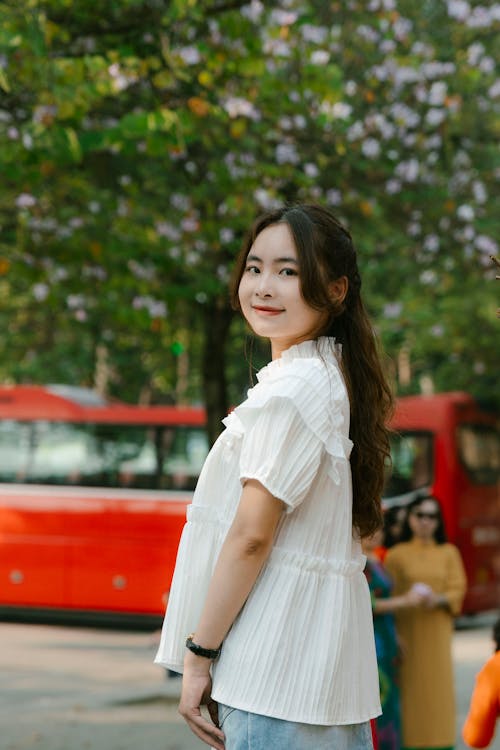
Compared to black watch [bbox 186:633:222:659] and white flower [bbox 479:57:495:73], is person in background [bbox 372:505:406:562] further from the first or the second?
black watch [bbox 186:633:222:659]

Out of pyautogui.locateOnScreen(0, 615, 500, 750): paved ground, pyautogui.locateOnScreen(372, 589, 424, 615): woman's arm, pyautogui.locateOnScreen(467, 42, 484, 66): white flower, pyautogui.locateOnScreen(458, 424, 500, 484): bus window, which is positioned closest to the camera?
pyautogui.locateOnScreen(372, 589, 424, 615): woman's arm

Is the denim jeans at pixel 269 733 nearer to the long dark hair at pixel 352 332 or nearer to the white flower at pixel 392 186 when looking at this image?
the long dark hair at pixel 352 332

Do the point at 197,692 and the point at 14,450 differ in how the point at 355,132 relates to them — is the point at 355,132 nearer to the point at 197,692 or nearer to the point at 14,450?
the point at 14,450

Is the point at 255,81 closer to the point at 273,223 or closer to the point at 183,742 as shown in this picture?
the point at 183,742

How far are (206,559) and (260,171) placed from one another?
659 cm

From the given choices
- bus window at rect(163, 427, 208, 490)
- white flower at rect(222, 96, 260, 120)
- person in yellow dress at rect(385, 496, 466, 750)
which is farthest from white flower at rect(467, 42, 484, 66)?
bus window at rect(163, 427, 208, 490)

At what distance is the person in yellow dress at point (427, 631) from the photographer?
673 cm

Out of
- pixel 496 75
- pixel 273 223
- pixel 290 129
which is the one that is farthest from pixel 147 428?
pixel 273 223

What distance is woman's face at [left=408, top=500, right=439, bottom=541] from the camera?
7406 mm

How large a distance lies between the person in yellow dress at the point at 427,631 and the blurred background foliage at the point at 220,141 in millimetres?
2516

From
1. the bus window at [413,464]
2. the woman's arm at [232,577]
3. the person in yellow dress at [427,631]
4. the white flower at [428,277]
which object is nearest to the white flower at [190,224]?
the white flower at [428,277]

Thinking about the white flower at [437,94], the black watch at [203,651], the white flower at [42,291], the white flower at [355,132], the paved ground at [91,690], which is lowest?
the paved ground at [91,690]

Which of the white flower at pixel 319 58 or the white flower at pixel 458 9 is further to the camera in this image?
the white flower at pixel 458 9

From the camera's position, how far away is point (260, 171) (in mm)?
8805
